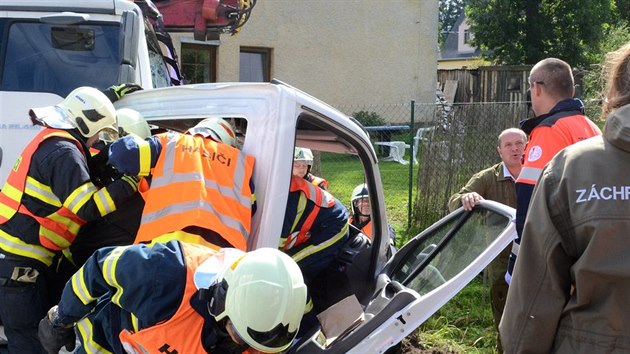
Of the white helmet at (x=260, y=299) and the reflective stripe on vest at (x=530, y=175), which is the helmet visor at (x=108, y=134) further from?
the reflective stripe on vest at (x=530, y=175)

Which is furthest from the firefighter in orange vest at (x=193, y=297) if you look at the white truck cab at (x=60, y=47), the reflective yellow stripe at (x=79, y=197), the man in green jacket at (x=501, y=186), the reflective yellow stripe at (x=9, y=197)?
the man in green jacket at (x=501, y=186)

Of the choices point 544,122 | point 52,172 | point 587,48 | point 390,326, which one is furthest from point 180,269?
point 587,48

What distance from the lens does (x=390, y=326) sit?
8.48 feet

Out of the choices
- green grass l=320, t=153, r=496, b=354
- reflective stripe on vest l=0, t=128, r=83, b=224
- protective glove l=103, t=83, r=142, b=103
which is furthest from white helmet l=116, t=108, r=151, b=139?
green grass l=320, t=153, r=496, b=354

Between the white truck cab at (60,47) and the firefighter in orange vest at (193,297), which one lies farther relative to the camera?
the white truck cab at (60,47)

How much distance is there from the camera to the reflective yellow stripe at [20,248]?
10.5ft

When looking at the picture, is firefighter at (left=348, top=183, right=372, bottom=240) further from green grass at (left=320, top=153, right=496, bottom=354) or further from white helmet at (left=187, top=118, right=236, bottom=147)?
white helmet at (left=187, top=118, right=236, bottom=147)

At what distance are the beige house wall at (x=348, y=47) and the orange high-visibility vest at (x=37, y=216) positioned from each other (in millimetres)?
12196

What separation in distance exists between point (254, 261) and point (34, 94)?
8.78 feet

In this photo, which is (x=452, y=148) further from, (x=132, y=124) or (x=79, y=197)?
(x=79, y=197)

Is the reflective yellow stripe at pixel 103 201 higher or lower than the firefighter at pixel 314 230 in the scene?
higher

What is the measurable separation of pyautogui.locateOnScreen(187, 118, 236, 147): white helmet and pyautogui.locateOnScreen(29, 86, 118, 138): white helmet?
50cm

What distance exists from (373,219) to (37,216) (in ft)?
5.70

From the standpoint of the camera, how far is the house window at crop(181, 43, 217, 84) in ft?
48.8
